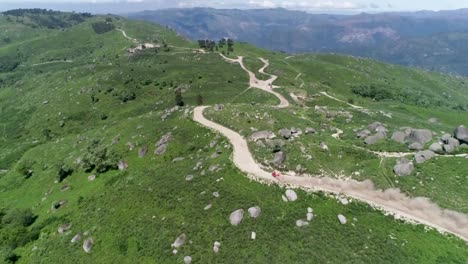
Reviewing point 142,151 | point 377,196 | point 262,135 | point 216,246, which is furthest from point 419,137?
point 142,151

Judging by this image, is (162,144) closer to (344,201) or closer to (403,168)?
(344,201)

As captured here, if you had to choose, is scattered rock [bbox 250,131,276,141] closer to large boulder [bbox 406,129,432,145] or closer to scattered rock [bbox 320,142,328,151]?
scattered rock [bbox 320,142,328,151]

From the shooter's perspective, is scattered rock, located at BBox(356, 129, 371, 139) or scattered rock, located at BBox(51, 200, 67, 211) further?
scattered rock, located at BBox(356, 129, 371, 139)

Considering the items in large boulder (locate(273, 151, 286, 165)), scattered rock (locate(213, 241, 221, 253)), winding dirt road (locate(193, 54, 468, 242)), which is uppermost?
large boulder (locate(273, 151, 286, 165))

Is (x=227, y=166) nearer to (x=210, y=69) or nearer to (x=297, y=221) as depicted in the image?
(x=297, y=221)

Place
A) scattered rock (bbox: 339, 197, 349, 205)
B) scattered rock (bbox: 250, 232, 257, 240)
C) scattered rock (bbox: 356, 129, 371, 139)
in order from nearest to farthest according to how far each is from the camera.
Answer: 1. scattered rock (bbox: 250, 232, 257, 240)
2. scattered rock (bbox: 339, 197, 349, 205)
3. scattered rock (bbox: 356, 129, 371, 139)

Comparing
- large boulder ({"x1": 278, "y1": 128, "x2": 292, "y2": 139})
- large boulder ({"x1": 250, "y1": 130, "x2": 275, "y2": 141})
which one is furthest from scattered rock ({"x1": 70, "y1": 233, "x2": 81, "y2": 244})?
large boulder ({"x1": 278, "y1": 128, "x2": 292, "y2": 139})

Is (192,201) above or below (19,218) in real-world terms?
above
